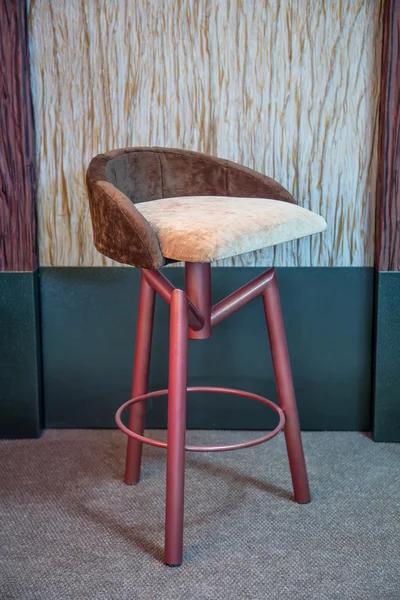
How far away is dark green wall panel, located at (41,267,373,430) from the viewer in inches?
98.0

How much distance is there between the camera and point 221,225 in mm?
1628

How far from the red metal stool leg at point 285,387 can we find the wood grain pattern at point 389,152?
21.7 inches

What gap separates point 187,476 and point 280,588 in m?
0.62

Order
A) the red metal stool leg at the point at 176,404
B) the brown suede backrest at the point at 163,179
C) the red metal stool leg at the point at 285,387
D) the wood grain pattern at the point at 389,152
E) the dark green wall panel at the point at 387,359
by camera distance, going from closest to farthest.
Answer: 1. the red metal stool leg at the point at 176,404
2. the brown suede backrest at the point at 163,179
3. the red metal stool leg at the point at 285,387
4. the wood grain pattern at the point at 389,152
5. the dark green wall panel at the point at 387,359

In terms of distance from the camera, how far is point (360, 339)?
2.50 metres

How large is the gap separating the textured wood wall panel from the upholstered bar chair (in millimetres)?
335

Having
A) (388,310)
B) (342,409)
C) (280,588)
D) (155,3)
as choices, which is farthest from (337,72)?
(280,588)

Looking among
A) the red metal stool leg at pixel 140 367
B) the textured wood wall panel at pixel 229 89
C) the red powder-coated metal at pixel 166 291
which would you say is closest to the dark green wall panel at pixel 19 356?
the textured wood wall panel at pixel 229 89

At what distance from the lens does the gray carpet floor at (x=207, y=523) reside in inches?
65.8

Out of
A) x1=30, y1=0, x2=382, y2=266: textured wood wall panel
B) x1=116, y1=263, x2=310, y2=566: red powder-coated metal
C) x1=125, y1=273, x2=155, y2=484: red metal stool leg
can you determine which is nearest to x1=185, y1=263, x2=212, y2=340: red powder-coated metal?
x1=116, y1=263, x2=310, y2=566: red powder-coated metal

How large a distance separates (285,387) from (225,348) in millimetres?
523

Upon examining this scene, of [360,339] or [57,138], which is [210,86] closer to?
[57,138]

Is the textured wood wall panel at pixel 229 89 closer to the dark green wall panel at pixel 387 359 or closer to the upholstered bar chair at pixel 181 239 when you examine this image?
the dark green wall panel at pixel 387 359

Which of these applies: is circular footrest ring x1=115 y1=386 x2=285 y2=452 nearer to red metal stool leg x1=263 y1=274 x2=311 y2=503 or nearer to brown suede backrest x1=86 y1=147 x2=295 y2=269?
red metal stool leg x1=263 y1=274 x2=311 y2=503
